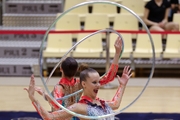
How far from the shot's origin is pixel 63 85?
4.83 metres

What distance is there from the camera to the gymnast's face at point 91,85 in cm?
386

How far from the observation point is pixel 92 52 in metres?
10.6

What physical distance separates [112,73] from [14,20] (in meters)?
8.67

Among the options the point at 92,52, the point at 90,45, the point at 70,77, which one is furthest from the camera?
the point at 90,45

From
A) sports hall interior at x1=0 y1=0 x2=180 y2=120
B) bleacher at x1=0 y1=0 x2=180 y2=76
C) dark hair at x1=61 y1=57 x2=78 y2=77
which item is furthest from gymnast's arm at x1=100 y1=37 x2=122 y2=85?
bleacher at x1=0 y1=0 x2=180 y2=76

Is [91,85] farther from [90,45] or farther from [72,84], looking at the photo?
[90,45]

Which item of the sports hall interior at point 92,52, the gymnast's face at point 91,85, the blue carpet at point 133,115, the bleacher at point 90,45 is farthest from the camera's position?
the bleacher at point 90,45

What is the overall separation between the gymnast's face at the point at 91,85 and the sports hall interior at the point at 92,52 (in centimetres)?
446

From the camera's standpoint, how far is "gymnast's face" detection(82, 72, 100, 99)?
12.7ft

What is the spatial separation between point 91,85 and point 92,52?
6.78 meters

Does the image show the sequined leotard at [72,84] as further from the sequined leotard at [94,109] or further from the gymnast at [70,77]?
the sequined leotard at [94,109]

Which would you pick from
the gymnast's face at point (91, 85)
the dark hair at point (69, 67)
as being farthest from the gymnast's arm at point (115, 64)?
the gymnast's face at point (91, 85)

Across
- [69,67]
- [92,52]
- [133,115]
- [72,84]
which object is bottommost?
[133,115]

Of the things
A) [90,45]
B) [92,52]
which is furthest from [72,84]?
[90,45]
